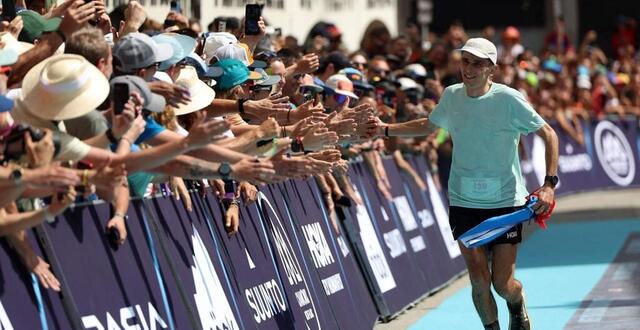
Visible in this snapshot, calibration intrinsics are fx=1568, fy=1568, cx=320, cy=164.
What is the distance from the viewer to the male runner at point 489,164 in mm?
10477

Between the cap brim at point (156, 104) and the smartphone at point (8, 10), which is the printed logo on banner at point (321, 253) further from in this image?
the cap brim at point (156, 104)

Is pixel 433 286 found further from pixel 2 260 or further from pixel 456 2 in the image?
pixel 456 2

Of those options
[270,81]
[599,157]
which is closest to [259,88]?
[270,81]

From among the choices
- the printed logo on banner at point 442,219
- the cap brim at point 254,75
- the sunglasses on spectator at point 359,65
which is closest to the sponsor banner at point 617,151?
the printed logo on banner at point 442,219

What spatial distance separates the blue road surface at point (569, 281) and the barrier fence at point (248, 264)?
0.63 metres

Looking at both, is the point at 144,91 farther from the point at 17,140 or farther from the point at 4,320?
the point at 4,320

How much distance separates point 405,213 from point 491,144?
16.4 ft

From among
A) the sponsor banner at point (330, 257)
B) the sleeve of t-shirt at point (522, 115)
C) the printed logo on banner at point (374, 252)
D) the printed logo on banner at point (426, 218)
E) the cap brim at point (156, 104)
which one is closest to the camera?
the cap brim at point (156, 104)

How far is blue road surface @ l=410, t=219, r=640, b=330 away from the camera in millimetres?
12789

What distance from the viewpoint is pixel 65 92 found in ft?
24.1

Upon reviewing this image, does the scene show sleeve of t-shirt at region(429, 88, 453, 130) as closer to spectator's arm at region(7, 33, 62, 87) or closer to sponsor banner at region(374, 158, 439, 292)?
spectator's arm at region(7, 33, 62, 87)

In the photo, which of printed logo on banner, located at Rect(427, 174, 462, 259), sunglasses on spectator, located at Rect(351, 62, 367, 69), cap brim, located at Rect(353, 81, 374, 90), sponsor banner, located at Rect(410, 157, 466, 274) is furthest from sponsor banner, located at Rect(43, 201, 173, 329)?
printed logo on banner, located at Rect(427, 174, 462, 259)

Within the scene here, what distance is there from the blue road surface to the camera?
6.22m

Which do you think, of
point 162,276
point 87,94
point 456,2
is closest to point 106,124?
point 87,94
